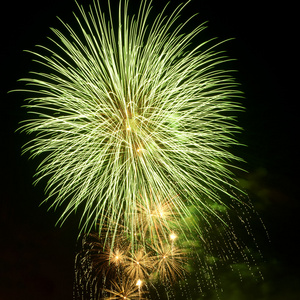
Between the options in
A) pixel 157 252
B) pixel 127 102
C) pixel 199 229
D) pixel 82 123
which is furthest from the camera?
pixel 199 229

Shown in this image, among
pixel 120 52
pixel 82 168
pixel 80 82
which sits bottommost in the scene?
pixel 82 168

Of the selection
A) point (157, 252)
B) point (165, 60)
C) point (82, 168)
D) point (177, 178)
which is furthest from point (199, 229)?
point (165, 60)

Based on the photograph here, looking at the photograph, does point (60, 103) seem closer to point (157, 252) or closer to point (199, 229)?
point (157, 252)

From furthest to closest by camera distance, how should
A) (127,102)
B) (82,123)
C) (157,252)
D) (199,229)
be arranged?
(199,229), (157,252), (82,123), (127,102)

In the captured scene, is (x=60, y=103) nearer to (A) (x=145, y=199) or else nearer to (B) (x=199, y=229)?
(A) (x=145, y=199)

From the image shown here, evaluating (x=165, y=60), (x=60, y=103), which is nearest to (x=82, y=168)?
(x=60, y=103)

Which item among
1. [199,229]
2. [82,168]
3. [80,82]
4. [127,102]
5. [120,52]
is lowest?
[199,229]

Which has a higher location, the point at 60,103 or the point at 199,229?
the point at 60,103

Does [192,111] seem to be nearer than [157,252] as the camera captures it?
Yes

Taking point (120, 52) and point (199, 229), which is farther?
point (199, 229)
